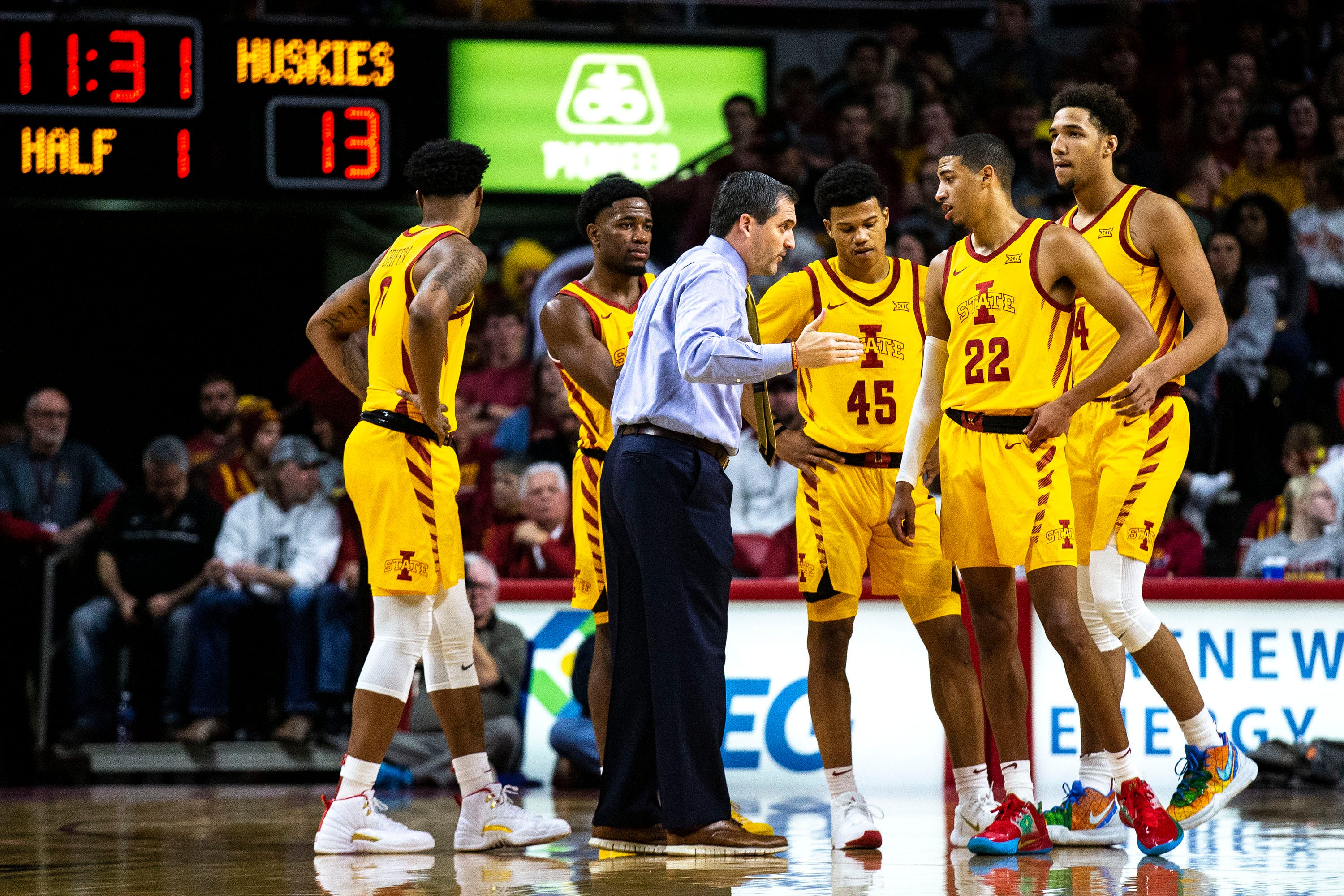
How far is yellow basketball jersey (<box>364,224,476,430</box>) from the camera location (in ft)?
18.8

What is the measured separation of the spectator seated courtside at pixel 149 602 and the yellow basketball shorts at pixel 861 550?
4873mm

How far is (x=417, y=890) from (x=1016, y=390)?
2.46 metres

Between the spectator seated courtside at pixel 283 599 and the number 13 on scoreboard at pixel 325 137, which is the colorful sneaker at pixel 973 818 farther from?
the number 13 on scoreboard at pixel 325 137

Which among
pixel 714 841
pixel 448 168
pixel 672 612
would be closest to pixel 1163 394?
pixel 672 612

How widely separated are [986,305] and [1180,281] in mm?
718

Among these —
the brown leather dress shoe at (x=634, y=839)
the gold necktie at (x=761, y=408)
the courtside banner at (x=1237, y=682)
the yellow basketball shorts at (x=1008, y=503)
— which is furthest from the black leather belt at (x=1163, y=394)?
the courtside banner at (x=1237, y=682)

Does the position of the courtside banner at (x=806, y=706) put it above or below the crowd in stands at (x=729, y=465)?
below

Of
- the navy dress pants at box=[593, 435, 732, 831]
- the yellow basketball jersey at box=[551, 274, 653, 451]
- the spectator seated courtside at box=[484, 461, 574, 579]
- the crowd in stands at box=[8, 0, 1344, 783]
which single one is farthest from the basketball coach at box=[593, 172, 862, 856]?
the spectator seated courtside at box=[484, 461, 574, 579]

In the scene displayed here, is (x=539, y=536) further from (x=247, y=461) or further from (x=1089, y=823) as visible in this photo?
(x=1089, y=823)

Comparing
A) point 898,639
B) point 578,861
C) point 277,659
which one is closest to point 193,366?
point 277,659

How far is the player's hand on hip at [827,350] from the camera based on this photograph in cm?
470

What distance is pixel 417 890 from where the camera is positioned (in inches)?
183

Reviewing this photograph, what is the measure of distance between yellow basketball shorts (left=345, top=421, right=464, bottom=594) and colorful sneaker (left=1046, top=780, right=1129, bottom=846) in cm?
228

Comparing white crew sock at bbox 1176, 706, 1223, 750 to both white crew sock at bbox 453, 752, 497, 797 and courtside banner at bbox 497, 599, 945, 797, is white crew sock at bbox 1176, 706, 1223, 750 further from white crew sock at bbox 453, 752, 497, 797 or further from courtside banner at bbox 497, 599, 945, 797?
courtside banner at bbox 497, 599, 945, 797
